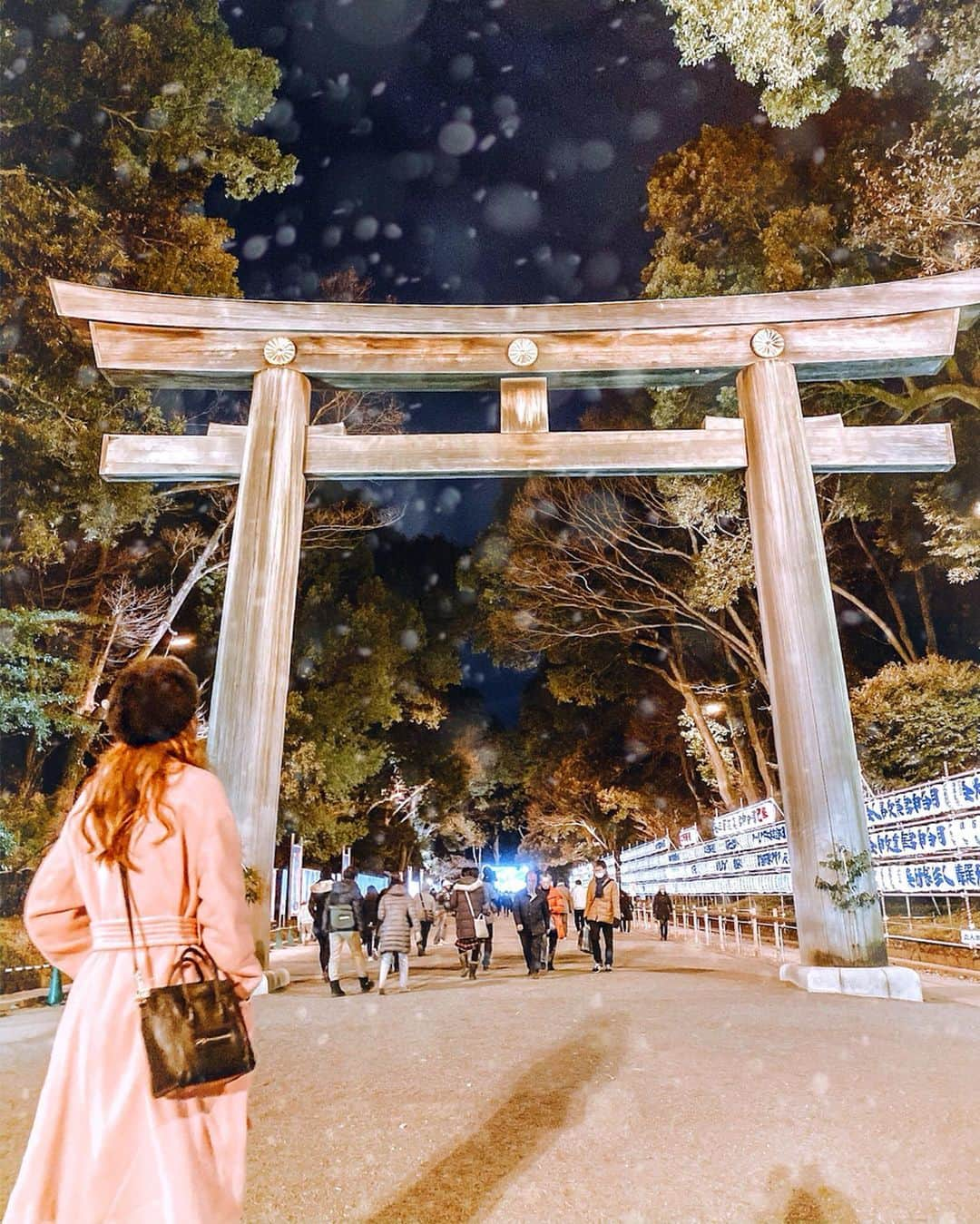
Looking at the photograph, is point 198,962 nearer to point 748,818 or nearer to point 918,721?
point 918,721

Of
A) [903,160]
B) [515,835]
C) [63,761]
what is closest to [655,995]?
[903,160]

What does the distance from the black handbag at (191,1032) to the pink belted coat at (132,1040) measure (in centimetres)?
4

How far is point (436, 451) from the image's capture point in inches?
332

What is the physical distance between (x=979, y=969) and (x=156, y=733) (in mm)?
10105

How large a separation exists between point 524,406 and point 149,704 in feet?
23.1

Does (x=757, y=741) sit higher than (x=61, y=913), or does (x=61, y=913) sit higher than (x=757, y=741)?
(x=757, y=741)

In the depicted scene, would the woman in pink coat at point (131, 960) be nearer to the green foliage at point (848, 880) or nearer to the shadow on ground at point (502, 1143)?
the shadow on ground at point (502, 1143)

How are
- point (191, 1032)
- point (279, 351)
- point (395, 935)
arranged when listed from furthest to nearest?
point (395, 935) < point (279, 351) < point (191, 1032)

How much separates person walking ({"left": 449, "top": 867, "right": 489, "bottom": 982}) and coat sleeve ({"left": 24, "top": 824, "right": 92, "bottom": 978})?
910 cm

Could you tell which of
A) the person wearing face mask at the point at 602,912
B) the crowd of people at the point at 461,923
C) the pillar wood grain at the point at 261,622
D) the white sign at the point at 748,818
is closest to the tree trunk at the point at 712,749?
the white sign at the point at 748,818

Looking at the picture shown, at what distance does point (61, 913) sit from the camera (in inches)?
79.7

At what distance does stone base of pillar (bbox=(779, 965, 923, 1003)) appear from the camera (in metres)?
6.39

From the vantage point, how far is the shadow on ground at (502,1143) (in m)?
2.76

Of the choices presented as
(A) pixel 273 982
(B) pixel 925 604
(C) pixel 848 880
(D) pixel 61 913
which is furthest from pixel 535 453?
(B) pixel 925 604
